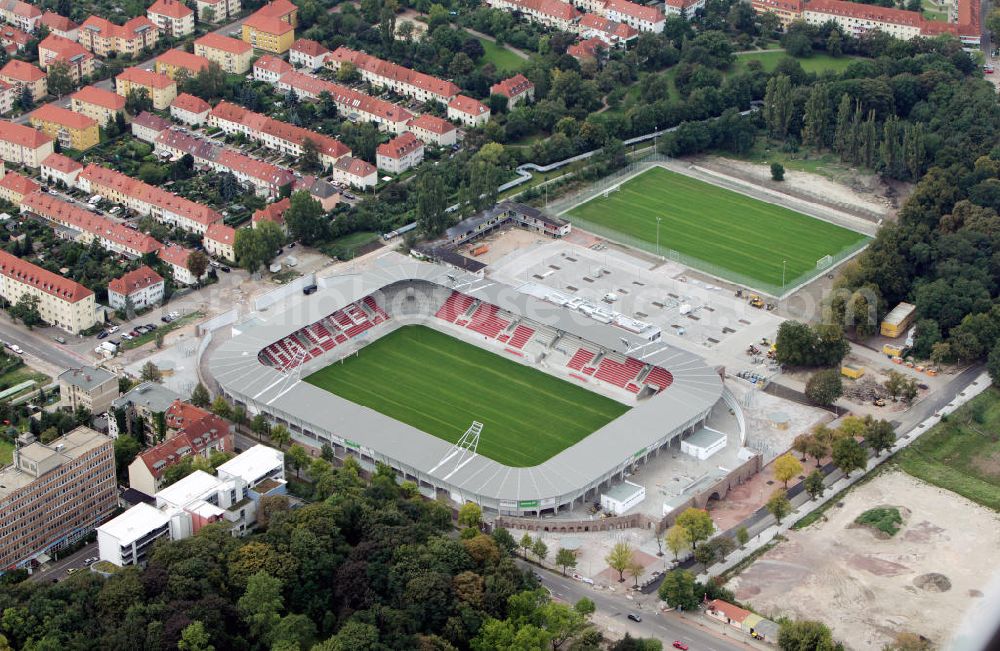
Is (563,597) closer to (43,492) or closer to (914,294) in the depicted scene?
(43,492)

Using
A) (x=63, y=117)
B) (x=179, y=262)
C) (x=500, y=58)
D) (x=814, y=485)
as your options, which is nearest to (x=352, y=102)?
(x=500, y=58)

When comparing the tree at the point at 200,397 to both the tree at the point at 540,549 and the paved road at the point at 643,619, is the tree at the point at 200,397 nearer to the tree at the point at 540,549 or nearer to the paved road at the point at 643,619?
the tree at the point at 540,549

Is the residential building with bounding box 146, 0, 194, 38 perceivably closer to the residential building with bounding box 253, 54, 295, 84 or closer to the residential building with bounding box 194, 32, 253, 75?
the residential building with bounding box 194, 32, 253, 75

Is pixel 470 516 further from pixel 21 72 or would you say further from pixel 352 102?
pixel 21 72

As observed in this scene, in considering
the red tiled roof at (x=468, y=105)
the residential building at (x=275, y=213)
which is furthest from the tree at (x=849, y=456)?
the red tiled roof at (x=468, y=105)

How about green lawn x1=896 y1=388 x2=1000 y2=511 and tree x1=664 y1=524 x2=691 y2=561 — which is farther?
green lawn x1=896 y1=388 x2=1000 y2=511

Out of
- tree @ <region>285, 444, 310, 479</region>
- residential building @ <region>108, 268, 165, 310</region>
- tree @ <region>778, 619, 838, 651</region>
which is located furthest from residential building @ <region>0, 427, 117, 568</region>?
tree @ <region>778, 619, 838, 651</region>

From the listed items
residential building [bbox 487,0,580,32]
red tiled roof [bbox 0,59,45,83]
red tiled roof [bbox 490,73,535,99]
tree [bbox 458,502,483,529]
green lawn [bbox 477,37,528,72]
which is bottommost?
tree [bbox 458,502,483,529]

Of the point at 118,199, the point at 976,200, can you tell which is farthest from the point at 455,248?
the point at 976,200

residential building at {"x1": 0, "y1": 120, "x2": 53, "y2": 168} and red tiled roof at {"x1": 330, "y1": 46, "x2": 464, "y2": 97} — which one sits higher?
red tiled roof at {"x1": 330, "y1": 46, "x2": 464, "y2": 97}
